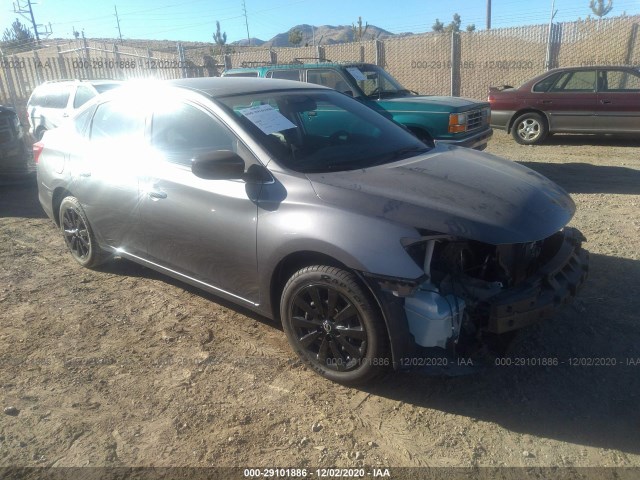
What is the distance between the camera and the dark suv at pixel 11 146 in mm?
8297

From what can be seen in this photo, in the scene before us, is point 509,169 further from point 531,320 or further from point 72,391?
point 72,391

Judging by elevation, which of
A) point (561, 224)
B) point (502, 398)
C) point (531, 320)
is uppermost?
point (561, 224)

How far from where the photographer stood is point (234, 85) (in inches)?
154

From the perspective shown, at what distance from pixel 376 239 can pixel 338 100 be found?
198cm

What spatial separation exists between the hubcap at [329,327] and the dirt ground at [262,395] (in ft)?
0.66

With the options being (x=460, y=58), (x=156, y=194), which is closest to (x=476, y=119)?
(x=156, y=194)

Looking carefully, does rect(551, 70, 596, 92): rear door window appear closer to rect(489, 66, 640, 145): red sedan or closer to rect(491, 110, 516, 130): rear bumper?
rect(489, 66, 640, 145): red sedan

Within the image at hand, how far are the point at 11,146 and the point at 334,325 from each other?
782cm

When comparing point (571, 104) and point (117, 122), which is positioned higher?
point (117, 122)

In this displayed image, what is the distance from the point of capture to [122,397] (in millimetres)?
3027

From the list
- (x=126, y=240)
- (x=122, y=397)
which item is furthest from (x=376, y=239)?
(x=126, y=240)

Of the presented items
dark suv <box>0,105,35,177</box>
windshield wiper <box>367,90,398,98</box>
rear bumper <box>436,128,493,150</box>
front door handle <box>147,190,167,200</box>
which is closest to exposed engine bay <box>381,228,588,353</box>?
front door handle <box>147,190,167,200</box>

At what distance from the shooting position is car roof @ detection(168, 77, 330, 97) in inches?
146

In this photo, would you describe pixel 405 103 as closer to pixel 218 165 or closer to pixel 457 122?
pixel 457 122
